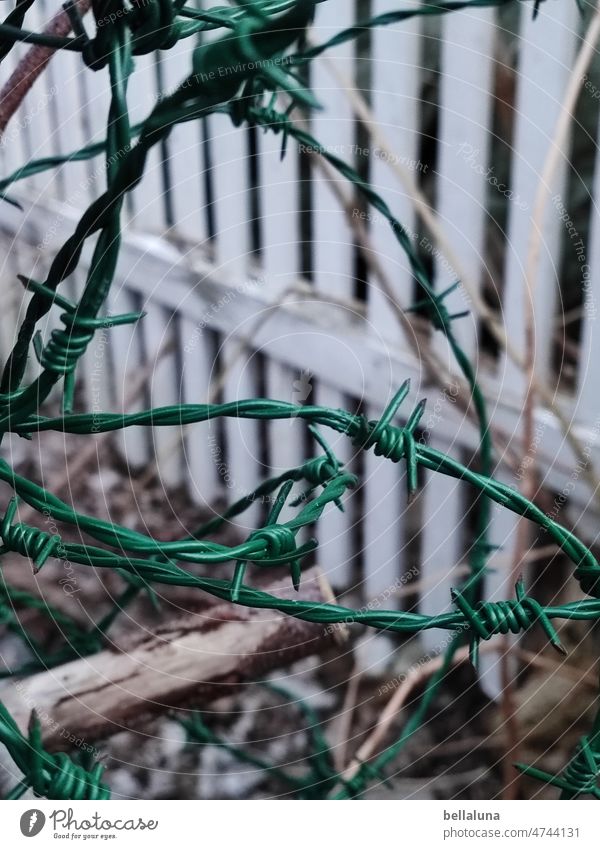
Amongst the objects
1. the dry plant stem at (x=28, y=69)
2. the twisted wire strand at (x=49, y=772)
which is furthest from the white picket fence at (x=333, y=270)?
the twisted wire strand at (x=49, y=772)

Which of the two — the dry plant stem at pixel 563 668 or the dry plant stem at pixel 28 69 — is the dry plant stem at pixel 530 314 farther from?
the dry plant stem at pixel 28 69

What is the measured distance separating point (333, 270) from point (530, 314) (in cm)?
19

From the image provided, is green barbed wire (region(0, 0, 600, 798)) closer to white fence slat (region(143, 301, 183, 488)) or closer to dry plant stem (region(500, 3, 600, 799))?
dry plant stem (region(500, 3, 600, 799))

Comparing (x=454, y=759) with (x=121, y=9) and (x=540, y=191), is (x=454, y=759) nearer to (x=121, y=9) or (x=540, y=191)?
(x=540, y=191)

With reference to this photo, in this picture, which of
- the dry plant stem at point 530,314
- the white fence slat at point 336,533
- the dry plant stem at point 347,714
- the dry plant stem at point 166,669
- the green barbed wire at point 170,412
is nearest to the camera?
the green barbed wire at point 170,412

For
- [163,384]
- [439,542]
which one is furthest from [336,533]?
[163,384]

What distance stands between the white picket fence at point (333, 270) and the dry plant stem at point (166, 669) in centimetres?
19

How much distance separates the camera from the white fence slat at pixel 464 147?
0.57 meters

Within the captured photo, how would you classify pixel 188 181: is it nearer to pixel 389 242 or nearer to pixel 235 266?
pixel 235 266

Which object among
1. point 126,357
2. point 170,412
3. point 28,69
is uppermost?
point 126,357

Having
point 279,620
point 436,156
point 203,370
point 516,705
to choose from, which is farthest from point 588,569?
point 203,370

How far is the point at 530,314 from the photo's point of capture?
0.54 meters
